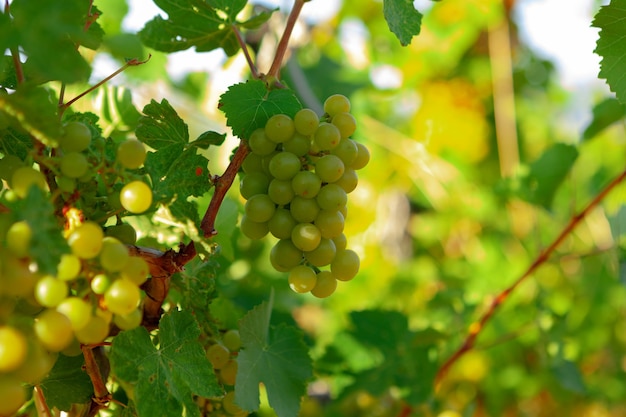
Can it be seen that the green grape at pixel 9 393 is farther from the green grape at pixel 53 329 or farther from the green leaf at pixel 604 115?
the green leaf at pixel 604 115

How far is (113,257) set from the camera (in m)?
0.42

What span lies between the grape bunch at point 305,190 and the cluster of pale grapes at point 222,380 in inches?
4.4

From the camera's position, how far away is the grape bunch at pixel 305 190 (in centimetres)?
56

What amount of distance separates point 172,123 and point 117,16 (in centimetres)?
61

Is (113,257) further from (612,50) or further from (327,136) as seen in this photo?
(612,50)

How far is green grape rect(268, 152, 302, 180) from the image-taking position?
56 cm

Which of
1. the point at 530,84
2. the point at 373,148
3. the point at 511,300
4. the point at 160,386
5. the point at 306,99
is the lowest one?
the point at 160,386

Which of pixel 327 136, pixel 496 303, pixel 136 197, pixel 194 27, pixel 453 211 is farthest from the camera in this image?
Result: pixel 453 211

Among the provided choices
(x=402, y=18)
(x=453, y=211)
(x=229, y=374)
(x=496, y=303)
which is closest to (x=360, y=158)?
(x=402, y=18)

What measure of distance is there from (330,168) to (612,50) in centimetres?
32

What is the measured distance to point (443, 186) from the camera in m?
1.97

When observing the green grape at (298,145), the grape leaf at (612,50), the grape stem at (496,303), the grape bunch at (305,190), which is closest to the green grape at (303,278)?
the grape bunch at (305,190)

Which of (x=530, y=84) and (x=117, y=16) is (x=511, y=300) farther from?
(x=530, y=84)

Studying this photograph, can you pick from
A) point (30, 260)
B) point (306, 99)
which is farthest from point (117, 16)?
point (30, 260)
